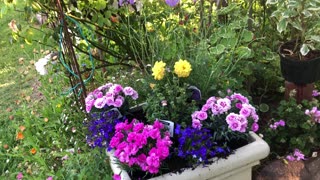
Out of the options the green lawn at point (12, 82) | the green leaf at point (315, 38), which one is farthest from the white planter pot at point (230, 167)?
the green lawn at point (12, 82)

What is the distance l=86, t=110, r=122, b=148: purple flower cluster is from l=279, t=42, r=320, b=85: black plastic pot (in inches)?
40.5

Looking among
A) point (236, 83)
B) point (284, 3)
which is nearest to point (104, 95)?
point (236, 83)

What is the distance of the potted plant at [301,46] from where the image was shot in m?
2.23

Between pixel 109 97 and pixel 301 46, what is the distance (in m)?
1.16

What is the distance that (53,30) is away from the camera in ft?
8.07

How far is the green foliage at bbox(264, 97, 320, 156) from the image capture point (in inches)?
88.1

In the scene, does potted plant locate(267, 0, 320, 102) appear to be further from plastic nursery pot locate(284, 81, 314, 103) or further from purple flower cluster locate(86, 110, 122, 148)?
purple flower cluster locate(86, 110, 122, 148)

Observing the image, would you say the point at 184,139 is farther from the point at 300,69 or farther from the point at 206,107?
the point at 300,69

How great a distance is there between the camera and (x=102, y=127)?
6.62 ft

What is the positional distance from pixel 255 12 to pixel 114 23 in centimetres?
102

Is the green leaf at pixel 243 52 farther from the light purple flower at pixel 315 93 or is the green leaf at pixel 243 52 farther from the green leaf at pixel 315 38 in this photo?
the light purple flower at pixel 315 93

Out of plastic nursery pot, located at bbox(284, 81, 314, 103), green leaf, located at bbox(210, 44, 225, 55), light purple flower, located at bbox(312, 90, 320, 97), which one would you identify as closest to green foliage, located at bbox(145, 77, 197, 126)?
green leaf, located at bbox(210, 44, 225, 55)

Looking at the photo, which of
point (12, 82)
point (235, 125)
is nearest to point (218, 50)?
point (235, 125)

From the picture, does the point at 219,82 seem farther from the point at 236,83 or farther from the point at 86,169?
the point at 86,169
